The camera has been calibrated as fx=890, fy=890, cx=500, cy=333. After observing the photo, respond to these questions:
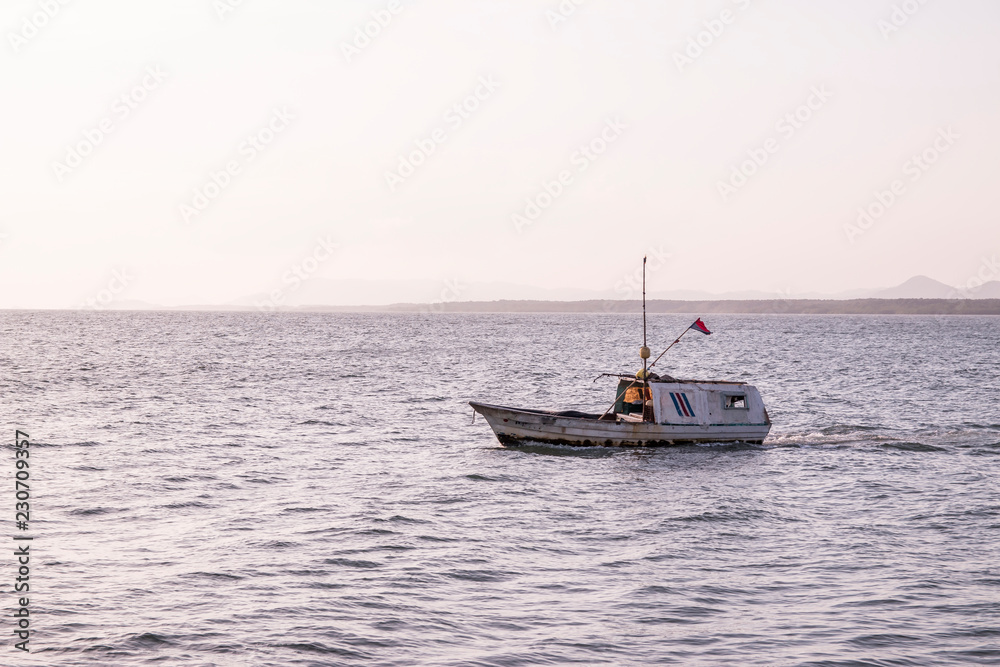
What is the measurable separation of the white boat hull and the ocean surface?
507 mm

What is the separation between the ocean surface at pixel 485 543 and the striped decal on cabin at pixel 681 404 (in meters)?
1.38

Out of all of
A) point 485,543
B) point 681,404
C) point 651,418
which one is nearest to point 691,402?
point 681,404

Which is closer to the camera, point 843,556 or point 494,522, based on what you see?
point 843,556

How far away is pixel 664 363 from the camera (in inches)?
3546

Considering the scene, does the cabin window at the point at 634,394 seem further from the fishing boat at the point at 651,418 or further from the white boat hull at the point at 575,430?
the white boat hull at the point at 575,430

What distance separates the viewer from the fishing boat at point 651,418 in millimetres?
33219

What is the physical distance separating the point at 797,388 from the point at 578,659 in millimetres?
50850

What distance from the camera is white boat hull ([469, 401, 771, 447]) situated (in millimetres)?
33094

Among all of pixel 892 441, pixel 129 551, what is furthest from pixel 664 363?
pixel 129 551

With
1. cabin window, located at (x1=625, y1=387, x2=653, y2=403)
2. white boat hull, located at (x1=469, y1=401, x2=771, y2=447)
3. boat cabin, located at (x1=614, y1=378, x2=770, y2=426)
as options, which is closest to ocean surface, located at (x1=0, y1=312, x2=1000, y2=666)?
white boat hull, located at (x1=469, y1=401, x2=771, y2=447)

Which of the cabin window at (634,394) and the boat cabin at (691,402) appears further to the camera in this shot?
the cabin window at (634,394)

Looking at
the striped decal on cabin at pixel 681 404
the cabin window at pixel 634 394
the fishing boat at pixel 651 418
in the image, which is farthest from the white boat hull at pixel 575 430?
the cabin window at pixel 634 394

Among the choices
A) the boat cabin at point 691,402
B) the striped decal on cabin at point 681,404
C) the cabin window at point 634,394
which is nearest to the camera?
the boat cabin at point 691,402

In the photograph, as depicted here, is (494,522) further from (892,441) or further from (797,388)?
(797,388)
